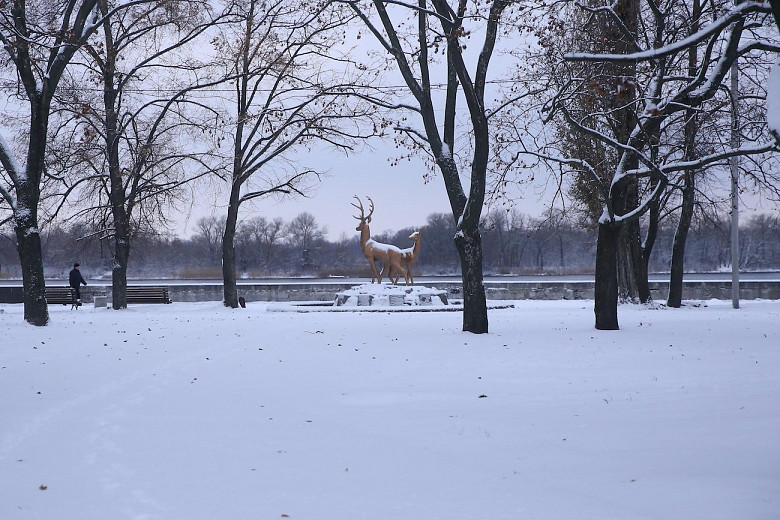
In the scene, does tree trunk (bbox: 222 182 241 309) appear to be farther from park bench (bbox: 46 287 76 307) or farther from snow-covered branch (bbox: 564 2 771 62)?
snow-covered branch (bbox: 564 2 771 62)

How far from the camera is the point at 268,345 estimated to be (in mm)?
12680

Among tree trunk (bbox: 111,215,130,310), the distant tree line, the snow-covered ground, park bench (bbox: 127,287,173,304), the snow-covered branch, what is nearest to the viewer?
the snow-covered ground

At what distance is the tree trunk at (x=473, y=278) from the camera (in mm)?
13414

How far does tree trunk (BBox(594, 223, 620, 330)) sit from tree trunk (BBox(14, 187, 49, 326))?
11.9 metres

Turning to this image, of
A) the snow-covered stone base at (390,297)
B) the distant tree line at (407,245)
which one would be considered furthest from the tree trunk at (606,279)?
the distant tree line at (407,245)

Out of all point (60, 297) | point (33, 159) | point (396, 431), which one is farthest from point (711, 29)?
point (60, 297)

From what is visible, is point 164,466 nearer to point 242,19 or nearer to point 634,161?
point 634,161

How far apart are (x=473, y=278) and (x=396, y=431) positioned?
753 cm

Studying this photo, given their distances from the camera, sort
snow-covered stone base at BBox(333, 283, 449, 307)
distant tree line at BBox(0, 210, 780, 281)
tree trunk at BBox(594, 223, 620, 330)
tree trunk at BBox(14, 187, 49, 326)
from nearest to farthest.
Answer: tree trunk at BBox(594, 223, 620, 330) → tree trunk at BBox(14, 187, 49, 326) → snow-covered stone base at BBox(333, 283, 449, 307) → distant tree line at BBox(0, 210, 780, 281)

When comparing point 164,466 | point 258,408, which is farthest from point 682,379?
point 164,466

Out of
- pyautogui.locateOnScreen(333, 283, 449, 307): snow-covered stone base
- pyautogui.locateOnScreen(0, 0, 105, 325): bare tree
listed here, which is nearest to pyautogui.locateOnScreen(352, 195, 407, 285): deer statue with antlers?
pyautogui.locateOnScreen(333, 283, 449, 307): snow-covered stone base

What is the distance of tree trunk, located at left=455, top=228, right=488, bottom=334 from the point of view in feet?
44.0

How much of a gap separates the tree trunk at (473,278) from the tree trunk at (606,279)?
2.25 m

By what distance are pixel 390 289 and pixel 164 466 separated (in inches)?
822
